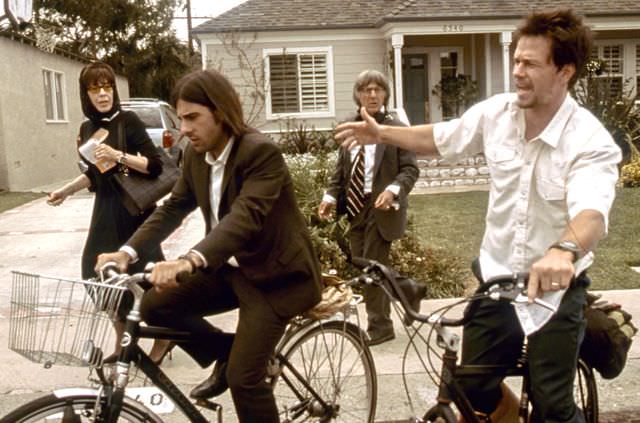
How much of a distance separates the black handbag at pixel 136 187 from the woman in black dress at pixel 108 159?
20 mm

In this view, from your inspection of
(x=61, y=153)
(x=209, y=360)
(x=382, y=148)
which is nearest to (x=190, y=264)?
(x=209, y=360)

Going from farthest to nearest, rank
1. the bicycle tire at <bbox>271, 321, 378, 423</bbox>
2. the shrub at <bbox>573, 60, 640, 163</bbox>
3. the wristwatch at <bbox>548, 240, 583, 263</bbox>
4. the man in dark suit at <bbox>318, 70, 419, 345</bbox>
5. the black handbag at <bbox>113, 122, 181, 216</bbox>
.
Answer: the shrub at <bbox>573, 60, 640, 163</bbox> < the man in dark suit at <bbox>318, 70, 419, 345</bbox> < the black handbag at <bbox>113, 122, 181, 216</bbox> < the bicycle tire at <bbox>271, 321, 378, 423</bbox> < the wristwatch at <bbox>548, 240, 583, 263</bbox>

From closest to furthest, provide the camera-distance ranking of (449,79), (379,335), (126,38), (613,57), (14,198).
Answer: (379,335) → (14,198) → (449,79) → (613,57) → (126,38)

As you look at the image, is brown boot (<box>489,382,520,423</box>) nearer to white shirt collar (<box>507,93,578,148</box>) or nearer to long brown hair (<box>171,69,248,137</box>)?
white shirt collar (<box>507,93,578,148</box>)

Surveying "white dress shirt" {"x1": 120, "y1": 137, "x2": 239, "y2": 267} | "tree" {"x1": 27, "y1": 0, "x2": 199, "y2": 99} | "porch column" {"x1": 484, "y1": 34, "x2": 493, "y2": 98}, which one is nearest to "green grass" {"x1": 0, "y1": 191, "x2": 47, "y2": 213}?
"porch column" {"x1": 484, "y1": 34, "x2": 493, "y2": 98}

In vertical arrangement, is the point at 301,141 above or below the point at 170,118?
below

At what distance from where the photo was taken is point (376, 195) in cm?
581

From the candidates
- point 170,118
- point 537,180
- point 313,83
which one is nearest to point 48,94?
point 170,118

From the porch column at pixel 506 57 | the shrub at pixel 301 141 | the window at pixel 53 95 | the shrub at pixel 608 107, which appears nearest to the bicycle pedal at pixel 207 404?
the shrub at pixel 301 141

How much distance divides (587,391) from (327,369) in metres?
1.14

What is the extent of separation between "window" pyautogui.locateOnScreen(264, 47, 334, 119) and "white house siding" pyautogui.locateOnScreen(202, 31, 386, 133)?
0.48 feet

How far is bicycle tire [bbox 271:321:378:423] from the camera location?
3.86 meters

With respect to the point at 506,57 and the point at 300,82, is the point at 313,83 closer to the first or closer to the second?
the point at 300,82

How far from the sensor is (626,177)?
50.4ft
